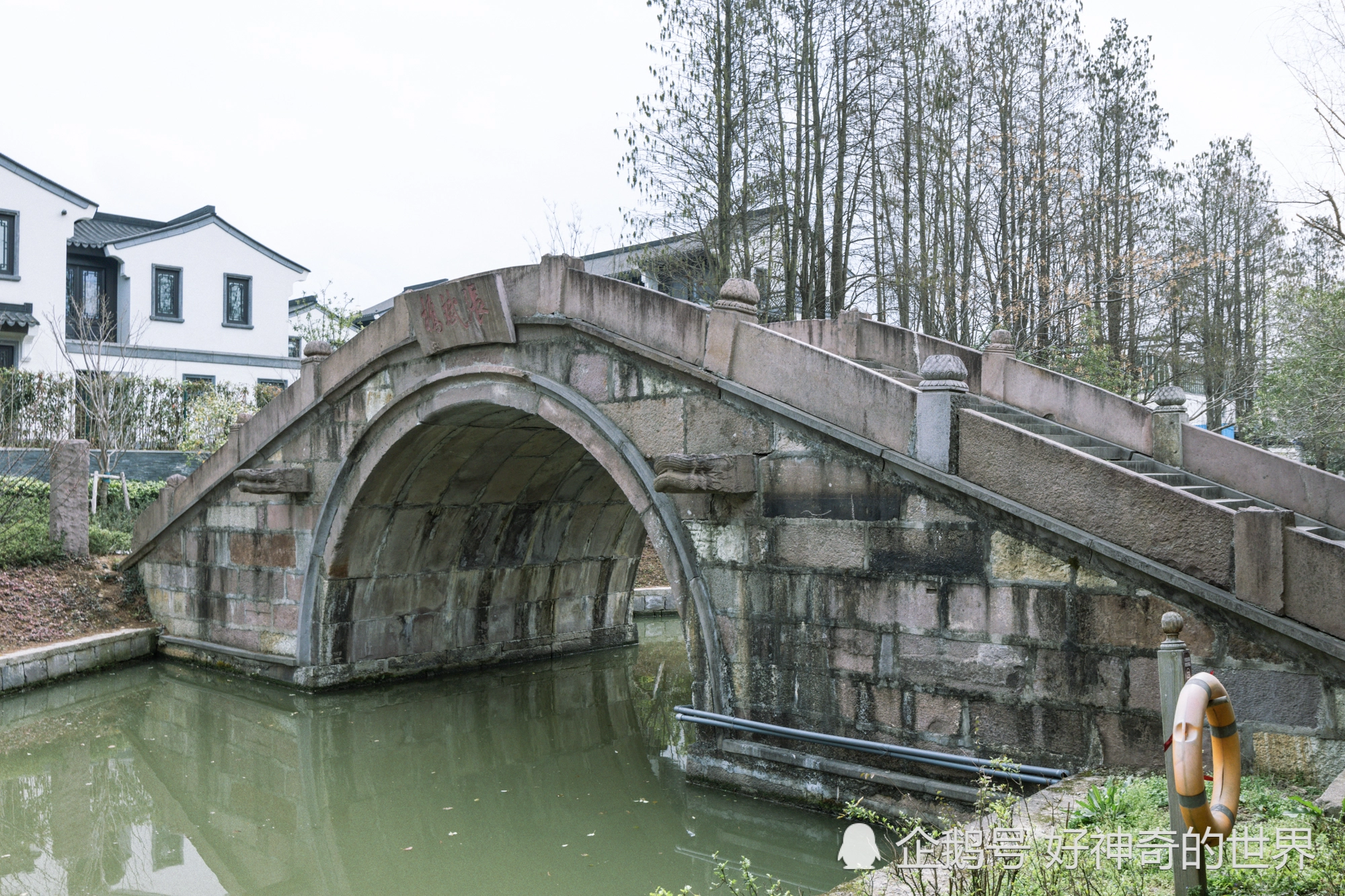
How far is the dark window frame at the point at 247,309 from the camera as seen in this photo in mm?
24312

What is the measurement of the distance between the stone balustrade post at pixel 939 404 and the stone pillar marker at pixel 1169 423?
10.5 ft

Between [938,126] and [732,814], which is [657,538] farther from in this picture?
[938,126]

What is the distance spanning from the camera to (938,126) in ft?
54.0

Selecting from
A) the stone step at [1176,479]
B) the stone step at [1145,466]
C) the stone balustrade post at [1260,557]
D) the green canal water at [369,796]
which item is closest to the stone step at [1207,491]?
the stone step at [1176,479]

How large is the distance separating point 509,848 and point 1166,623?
16.0 feet

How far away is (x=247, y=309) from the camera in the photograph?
24812mm

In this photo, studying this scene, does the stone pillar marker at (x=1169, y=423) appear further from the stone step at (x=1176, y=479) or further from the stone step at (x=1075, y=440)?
the stone step at (x=1075, y=440)

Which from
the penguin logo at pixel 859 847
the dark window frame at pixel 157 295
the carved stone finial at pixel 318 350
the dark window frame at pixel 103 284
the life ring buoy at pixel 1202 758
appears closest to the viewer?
the life ring buoy at pixel 1202 758

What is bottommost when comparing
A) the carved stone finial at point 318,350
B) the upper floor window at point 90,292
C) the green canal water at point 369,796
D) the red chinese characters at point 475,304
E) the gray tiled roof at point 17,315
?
the green canal water at point 369,796

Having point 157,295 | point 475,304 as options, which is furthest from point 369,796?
point 157,295

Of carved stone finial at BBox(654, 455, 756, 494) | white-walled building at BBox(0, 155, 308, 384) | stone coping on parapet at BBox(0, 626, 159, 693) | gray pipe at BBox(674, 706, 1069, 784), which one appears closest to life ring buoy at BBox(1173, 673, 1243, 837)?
gray pipe at BBox(674, 706, 1069, 784)

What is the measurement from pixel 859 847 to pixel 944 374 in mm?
2624

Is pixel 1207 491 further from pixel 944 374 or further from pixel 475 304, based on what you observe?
pixel 475 304

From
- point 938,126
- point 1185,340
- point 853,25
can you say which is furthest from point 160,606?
point 1185,340
